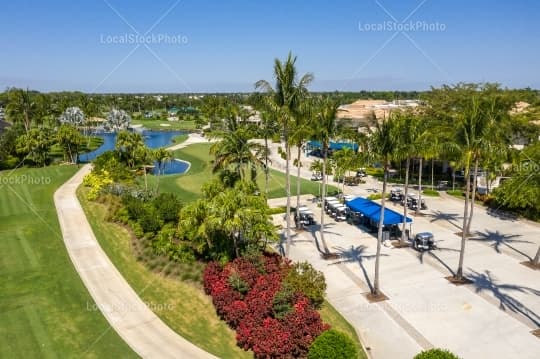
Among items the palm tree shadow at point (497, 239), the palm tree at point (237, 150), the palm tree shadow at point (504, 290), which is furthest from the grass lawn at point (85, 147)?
the palm tree shadow at point (504, 290)

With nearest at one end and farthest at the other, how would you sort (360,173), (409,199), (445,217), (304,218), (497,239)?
(497,239), (304,218), (445,217), (409,199), (360,173)

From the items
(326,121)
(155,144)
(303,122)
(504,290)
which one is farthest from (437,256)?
(155,144)

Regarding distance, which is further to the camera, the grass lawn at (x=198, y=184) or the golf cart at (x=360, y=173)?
the golf cart at (x=360, y=173)

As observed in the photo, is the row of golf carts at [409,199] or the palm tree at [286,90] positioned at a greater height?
the palm tree at [286,90]

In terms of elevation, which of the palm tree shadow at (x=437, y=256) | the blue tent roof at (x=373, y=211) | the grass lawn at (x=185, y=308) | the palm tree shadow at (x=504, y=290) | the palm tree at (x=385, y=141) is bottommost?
the grass lawn at (x=185, y=308)

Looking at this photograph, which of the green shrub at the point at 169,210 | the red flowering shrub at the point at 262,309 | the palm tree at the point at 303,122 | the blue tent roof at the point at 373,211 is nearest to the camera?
the red flowering shrub at the point at 262,309

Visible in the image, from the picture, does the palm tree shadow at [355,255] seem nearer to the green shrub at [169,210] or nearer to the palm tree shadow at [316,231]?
the palm tree shadow at [316,231]

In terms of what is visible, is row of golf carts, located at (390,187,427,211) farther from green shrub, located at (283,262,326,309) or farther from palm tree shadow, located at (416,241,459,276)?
green shrub, located at (283,262,326,309)

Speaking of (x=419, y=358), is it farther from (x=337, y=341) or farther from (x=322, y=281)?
(x=322, y=281)

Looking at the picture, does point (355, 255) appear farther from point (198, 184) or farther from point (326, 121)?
point (198, 184)
